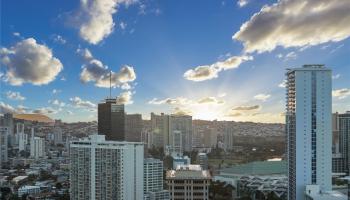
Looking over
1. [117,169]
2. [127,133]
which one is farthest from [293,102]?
[127,133]

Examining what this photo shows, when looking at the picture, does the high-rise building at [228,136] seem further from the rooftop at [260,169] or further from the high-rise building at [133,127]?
the rooftop at [260,169]

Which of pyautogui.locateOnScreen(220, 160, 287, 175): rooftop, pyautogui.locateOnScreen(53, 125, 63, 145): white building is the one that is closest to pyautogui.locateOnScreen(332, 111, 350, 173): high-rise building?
pyautogui.locateOnScreen(220, 160, 287, 175): rooftop

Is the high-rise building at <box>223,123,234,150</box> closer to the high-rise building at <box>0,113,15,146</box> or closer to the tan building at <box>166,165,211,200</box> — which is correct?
the high-rise building at <box>0,113,15,146</box>

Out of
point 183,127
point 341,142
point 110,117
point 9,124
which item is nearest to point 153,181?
point 110,117

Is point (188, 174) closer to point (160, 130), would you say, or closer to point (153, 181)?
point (153, 181)

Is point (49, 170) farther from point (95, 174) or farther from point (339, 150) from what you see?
point (339, 150)

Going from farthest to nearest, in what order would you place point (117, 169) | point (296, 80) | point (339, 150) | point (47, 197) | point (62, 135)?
point (62, 135) → point (339, 150) → point (47, 197) → point (117, 169) → point (296, 80)

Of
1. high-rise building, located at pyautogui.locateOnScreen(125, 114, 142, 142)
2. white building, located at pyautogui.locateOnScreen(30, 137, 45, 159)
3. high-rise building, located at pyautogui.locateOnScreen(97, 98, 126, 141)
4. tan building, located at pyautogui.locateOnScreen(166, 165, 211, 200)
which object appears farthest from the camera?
white building, located at pyautogui.locateOnScreen(30, 137, 45, 159)
